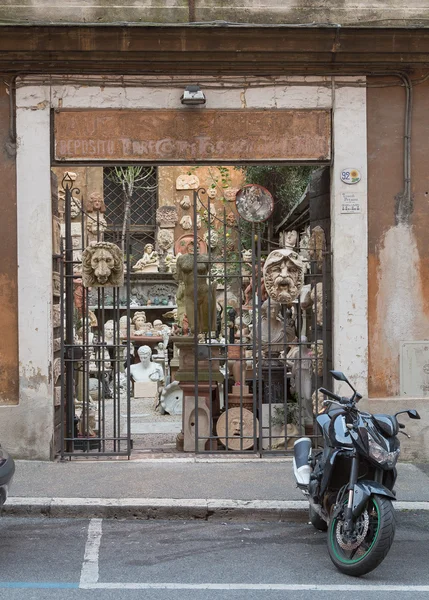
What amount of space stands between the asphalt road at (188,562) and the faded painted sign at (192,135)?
4.01m

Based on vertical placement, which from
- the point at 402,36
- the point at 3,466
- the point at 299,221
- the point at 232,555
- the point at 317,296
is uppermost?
the point at 402,36

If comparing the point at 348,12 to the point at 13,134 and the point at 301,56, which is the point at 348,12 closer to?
the point at 301,56

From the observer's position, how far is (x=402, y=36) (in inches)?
390

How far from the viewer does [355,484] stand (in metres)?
6.21

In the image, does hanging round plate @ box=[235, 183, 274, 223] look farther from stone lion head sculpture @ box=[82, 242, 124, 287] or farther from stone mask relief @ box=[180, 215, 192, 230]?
stone mask relief @ box=[180, 215, 192, 230]

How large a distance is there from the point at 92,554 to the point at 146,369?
12.4 meters

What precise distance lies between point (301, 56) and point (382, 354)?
128 inches

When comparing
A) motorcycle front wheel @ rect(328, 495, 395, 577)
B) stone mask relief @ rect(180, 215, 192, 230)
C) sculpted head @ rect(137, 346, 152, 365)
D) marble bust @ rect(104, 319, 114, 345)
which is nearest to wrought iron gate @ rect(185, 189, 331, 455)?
motorcycle front wheel @ rect(328, 495, 395, 577)

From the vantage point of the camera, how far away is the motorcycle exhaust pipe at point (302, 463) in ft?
23.5

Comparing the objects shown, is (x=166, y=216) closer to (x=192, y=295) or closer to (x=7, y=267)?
(x=192, y=295)

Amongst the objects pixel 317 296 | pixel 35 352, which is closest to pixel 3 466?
pixel 35 352

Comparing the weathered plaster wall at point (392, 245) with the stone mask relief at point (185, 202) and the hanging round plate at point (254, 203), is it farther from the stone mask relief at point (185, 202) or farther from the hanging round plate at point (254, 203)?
the stone mask relief at point (185, 202)

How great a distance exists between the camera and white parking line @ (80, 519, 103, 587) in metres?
6.04

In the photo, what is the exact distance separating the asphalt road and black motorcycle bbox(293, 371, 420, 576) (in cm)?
20
